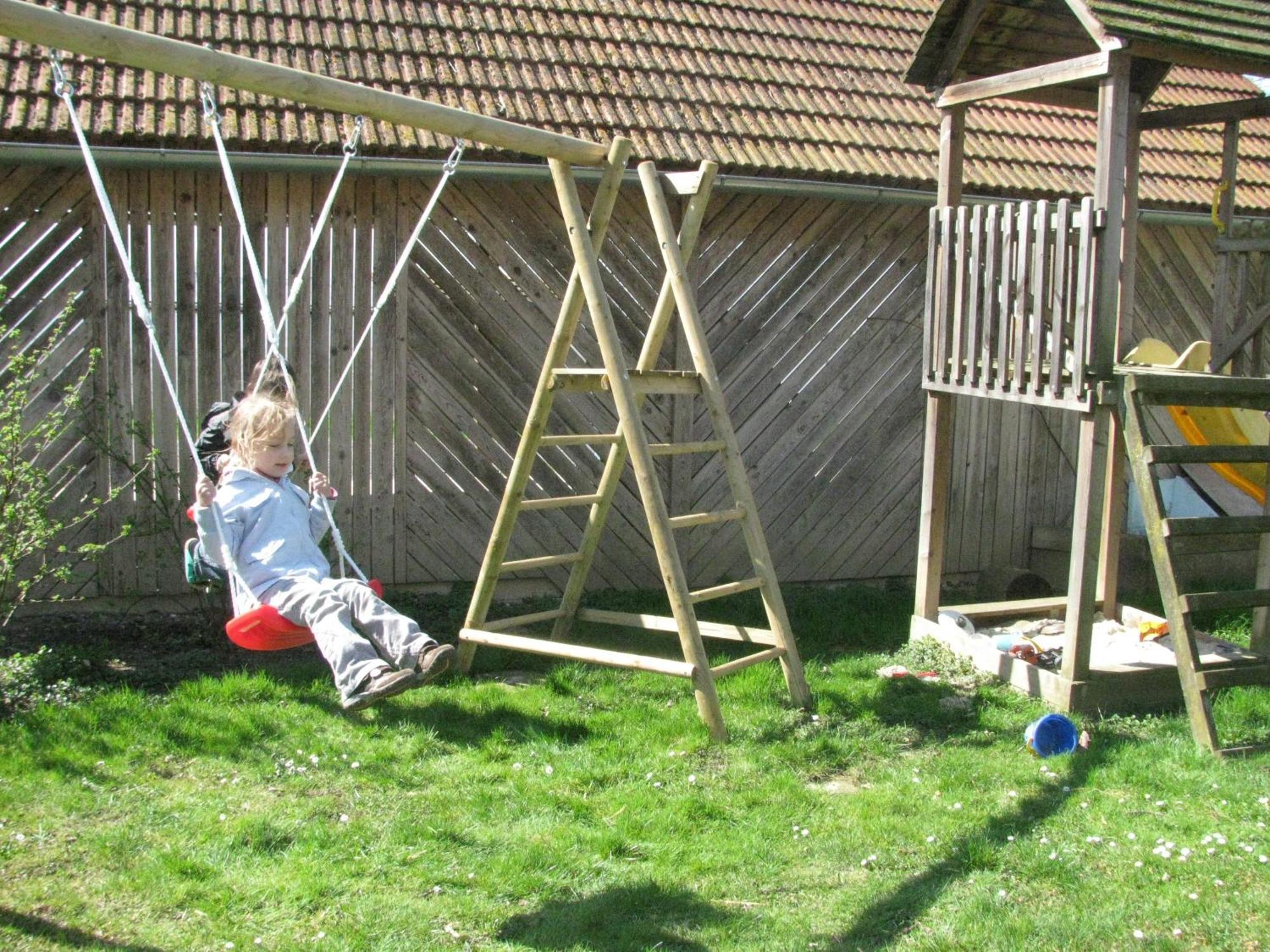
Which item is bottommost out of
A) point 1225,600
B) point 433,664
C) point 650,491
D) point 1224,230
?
point 433,664

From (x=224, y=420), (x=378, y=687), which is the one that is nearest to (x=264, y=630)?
(x=378, y=687)

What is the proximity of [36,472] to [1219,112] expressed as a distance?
19.5 ft

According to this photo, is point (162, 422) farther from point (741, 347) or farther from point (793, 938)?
point (793, 938)

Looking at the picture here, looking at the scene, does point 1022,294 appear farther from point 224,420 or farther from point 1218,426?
point 224,420

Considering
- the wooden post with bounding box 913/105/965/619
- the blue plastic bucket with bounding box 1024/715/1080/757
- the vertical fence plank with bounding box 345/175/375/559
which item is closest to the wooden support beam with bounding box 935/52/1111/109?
the wooden post with bounding box 913/105/965/619

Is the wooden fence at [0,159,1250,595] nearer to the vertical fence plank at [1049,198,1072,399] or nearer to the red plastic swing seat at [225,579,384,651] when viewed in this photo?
the red plastic swing seat at [225,579,384,651]

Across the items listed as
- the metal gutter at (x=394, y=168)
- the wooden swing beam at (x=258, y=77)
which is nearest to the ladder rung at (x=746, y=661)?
the wooden swing beam at (x=258, y=77)

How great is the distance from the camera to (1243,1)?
20.4 feet

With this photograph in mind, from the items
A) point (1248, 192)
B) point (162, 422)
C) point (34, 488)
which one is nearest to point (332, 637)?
point (34, 488)

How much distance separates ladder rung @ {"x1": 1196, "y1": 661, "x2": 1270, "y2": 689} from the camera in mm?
5332

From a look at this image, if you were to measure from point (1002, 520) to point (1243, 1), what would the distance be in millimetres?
3710

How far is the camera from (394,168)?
696cm

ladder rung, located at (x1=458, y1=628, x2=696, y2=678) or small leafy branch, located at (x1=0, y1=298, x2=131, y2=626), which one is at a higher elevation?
small leafy branch, located at (x1=0, y1=298, x2=131, y2=626)

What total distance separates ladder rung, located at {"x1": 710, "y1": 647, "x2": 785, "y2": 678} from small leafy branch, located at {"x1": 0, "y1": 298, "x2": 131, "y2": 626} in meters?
2.82
